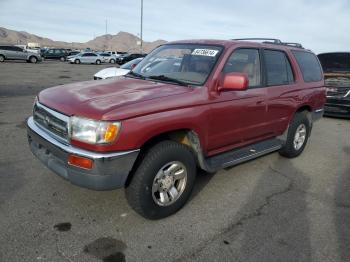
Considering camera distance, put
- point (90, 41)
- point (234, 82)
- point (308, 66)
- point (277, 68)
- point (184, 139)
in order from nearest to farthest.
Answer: point (234, 82)
point (184, 139)
point (277, 68)
point (308, 66)
point (90, 41)

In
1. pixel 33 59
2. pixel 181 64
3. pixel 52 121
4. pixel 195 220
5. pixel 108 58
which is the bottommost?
pixel 33 59

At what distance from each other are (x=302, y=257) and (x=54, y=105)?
2.76 m

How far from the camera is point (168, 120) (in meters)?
3.26

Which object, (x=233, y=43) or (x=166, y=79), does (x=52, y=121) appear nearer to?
(x=166, y=79)

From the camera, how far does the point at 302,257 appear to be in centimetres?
298

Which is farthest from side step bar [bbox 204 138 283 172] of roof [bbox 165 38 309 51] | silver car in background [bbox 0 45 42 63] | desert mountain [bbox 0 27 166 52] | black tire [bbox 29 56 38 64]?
desert mountain [bbox 0 27 166 52]

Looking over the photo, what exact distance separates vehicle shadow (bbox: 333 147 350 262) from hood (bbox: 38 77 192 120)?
7.05 ft

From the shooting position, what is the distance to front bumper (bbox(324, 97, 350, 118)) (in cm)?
913

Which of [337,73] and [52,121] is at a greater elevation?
[337,73]

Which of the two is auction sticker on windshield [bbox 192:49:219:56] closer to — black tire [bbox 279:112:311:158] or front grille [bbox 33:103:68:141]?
front grille [bbox 33:103:68:141]

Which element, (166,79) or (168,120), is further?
(166,79)

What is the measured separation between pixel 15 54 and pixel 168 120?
3219cm

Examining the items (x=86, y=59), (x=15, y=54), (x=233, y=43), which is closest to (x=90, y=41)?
(x=86, y=59)

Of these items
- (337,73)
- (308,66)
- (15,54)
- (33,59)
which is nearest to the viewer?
(308,66)
